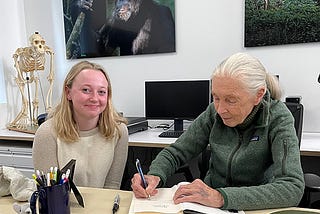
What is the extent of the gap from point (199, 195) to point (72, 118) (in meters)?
0.74

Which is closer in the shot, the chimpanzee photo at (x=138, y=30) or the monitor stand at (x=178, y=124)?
the monitor stand at (x=178, y=124)

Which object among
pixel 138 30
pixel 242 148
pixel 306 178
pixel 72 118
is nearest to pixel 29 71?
pixel 138 30

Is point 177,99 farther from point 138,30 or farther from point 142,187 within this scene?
point 142,187

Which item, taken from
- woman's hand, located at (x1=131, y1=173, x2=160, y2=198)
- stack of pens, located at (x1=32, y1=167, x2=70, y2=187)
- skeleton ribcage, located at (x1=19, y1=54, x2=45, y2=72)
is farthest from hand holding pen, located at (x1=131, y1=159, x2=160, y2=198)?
skeleton ribcage, located at (x1=19, y1=54, x2=45, y2=72)

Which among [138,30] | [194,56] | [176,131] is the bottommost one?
[176,131]

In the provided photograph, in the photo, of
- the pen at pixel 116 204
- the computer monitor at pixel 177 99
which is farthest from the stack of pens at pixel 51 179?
the computer monitor at pixel 177 99

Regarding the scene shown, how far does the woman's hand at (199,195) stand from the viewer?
0.93 metres

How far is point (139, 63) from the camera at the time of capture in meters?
2.77

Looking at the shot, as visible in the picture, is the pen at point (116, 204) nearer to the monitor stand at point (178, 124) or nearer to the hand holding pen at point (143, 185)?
the hand holding pen at point (143, 185)

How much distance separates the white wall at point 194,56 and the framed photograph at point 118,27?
7 cm

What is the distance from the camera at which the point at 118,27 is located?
276 centimetres

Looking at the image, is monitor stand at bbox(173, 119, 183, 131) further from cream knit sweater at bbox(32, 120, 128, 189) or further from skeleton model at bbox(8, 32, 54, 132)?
skeleton model at bbox(8, 32, 54, 132)

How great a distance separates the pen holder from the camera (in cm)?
88

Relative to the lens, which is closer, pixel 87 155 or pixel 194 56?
pixel 87 155
